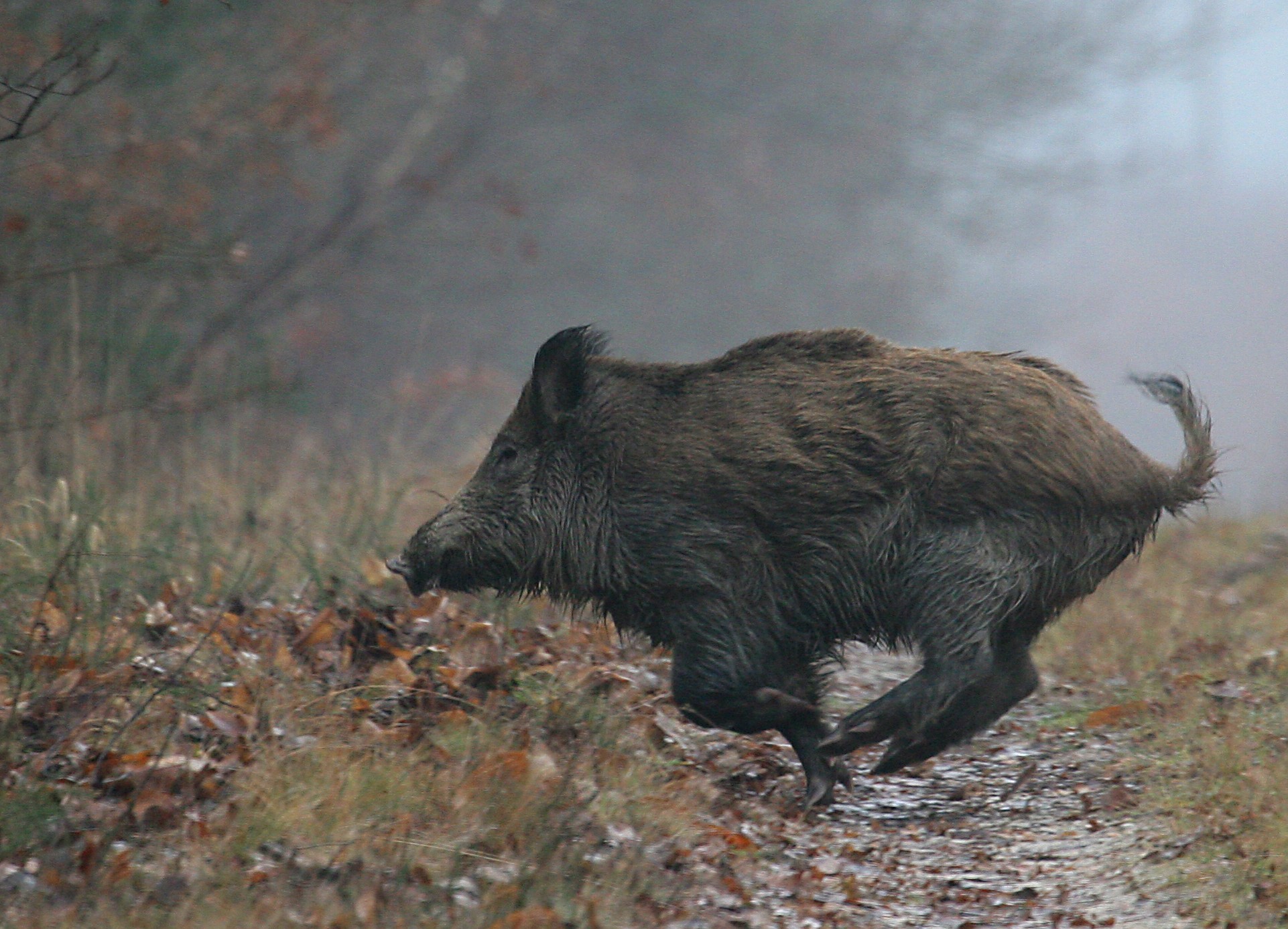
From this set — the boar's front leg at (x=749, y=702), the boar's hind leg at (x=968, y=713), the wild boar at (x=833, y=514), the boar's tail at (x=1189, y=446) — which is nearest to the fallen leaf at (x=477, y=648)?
the wild boar at (x=833, y=514)

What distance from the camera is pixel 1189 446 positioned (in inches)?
217

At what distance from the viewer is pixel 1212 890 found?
13.2 ft

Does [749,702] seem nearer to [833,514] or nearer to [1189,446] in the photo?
[833,514]

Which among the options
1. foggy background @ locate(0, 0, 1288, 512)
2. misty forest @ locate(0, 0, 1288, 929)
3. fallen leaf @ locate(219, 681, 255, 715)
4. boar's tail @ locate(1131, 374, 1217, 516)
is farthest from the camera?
foggy background @ locate(0, 0, 1288, 512)

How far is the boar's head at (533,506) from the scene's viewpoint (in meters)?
5.70

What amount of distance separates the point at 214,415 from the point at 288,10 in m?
5.03

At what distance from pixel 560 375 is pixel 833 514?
1293 millimetres

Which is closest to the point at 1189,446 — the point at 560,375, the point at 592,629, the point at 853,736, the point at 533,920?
the point at 853,736

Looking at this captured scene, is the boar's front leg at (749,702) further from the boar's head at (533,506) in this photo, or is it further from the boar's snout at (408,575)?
the boar's snout at (408,575)

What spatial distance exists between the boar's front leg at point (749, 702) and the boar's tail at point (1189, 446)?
1611 mm

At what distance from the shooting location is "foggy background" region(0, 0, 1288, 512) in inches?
434

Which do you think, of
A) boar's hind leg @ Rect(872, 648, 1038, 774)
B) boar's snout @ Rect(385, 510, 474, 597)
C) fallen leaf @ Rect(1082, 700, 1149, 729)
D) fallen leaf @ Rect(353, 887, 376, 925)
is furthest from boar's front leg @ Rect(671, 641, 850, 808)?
fallen leaf @ Rect(353, 887, 376, 925)

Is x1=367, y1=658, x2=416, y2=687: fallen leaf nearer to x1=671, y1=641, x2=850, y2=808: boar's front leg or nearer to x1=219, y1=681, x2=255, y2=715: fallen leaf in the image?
x1=219, y1=681, x2=255, y2=715: fallen leaf

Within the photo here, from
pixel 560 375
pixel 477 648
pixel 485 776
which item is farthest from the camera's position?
Result: pixel 477 648
